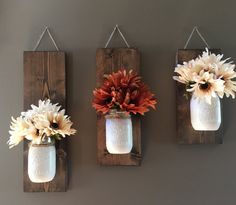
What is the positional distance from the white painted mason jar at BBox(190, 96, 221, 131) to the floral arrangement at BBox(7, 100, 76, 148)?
0.48 metres

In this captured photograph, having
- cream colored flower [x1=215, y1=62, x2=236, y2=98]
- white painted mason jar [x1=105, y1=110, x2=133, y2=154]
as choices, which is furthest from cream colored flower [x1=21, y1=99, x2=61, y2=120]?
cream colored flower [x1=215, y1=62, x2=236, y2=98]

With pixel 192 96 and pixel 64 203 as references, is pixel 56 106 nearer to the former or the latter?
pixel 64 203

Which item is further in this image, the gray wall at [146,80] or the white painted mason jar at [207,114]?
the gray wall at [146,80]

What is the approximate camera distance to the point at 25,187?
4.04 feet

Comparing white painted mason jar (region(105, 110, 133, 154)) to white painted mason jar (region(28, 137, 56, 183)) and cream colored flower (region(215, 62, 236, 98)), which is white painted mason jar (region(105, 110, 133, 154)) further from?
cream colored flower (region(215, 62, 236, 98))

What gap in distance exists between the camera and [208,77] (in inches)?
43.5

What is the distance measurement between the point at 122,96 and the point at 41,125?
315 mm

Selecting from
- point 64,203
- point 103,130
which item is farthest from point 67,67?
point 64,203

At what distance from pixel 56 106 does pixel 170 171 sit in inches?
21.0

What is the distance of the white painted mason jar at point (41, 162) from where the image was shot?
3.75ft

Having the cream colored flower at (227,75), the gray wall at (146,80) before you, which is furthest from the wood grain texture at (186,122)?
the cream colored flower at (227,75)

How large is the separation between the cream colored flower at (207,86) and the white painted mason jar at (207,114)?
4 cm

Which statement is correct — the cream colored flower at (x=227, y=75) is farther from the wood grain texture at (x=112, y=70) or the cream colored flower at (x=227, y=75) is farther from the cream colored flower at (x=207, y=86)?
the wood grain texture at (x=112, y=70)

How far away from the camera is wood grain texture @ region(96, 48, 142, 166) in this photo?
1233 millimetres
